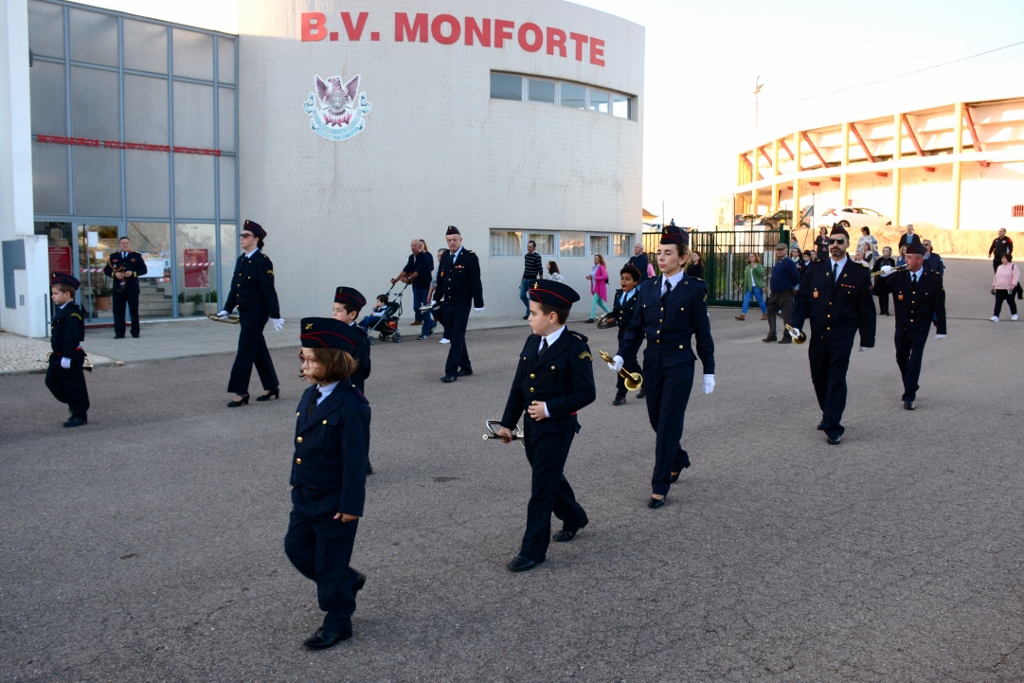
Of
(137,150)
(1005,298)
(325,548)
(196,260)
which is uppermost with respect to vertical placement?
(137,150)

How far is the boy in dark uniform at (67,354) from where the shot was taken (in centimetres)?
902

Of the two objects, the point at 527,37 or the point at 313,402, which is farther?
the point at 527,37

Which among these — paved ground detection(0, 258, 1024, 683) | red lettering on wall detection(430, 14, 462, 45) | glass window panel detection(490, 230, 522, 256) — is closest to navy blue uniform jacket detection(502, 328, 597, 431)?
paved ground detection(0, 258, 1024, 683)

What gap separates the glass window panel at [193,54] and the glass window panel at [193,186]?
6.07ft

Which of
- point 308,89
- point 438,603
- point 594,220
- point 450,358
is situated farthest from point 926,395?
point 308,89

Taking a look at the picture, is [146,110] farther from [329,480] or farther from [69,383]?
[329,480]

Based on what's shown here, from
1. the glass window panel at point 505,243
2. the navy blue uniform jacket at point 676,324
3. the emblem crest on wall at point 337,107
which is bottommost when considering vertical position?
the navy blue uniform jacket at point 676,324

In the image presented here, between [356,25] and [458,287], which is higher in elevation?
[356,25]

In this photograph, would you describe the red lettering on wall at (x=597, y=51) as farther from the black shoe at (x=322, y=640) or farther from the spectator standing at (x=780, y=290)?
the black shoe at (x=322, y=640)

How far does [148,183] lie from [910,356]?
15.6 m

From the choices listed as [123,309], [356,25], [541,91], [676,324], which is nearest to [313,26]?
[356,25]

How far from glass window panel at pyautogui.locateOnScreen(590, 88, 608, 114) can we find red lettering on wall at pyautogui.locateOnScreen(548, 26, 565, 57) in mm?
1565

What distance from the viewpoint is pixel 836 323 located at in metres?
8.53

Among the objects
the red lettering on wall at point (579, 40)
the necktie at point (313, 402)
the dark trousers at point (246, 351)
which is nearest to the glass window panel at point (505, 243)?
the red lettering on wall at point (579, 40)
